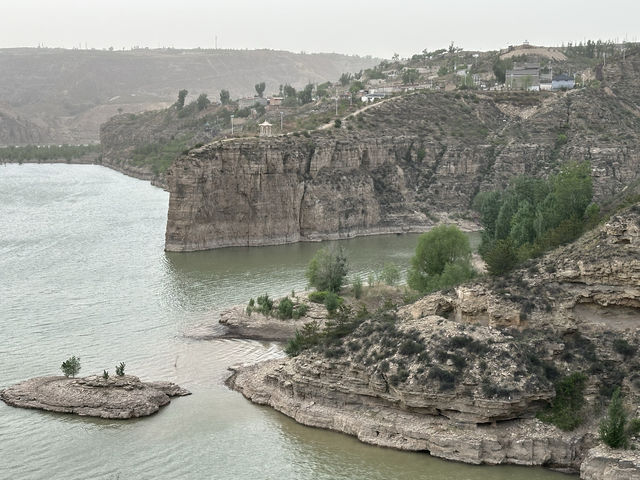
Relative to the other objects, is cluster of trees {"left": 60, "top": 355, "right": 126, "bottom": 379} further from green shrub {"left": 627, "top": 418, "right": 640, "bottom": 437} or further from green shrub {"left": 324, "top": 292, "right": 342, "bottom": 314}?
green shrub {"left": 627, "top": 418, "right": 640, "bottom": 437}

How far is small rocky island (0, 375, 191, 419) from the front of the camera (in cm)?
3394

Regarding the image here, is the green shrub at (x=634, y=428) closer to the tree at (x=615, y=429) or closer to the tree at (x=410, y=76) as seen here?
the tree at (x=615, y=429)

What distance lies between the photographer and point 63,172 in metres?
136

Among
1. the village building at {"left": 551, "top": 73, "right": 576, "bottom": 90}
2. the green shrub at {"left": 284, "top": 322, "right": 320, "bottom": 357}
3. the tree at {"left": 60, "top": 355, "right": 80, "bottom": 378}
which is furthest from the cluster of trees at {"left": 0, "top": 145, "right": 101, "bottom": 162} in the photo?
the green shrub at {"left": 284, "top": 322, "right": 320, "bottom": 357}

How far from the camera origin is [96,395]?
3462 cm

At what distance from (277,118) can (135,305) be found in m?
55.8

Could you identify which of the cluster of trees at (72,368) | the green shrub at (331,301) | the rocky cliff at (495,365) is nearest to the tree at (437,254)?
the green shrub at (331,301)

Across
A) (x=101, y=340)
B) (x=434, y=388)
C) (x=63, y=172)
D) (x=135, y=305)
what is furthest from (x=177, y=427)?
(x=63, y=172)

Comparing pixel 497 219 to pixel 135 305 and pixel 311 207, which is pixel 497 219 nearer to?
pixel 311 207

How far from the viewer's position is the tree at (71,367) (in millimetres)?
36969

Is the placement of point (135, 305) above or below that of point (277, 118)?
below

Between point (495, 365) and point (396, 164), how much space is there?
5261cm

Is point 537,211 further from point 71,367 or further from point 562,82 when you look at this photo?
point 562,82

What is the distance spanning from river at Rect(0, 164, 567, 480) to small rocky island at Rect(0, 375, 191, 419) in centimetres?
45
